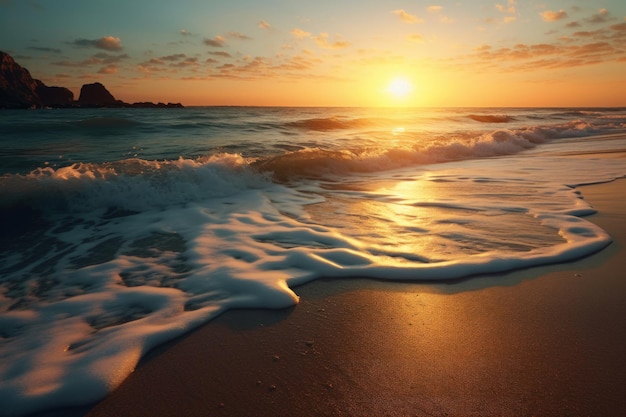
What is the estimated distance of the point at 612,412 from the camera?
1542mm

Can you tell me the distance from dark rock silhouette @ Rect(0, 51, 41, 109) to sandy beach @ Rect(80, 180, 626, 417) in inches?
2976

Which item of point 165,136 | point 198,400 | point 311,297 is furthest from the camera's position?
point 165,136

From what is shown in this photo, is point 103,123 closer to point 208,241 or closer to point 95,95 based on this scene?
point 208,241

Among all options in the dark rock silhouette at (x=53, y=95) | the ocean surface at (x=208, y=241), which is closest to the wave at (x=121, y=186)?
the ocean surface at (x=208, y=241)

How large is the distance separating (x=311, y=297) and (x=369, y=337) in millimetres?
660

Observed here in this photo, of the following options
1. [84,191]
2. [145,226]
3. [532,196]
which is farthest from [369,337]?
[84,191]

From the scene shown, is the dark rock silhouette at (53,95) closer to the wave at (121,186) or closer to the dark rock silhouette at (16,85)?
the dark rock silhouette at (16,85)

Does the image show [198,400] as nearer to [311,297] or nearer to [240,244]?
[311,297]

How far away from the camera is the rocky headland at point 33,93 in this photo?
Result: 62487mm

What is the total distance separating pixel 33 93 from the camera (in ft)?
243

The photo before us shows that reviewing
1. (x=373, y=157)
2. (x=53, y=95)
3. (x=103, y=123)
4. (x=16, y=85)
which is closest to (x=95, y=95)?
(x=53, y=95)

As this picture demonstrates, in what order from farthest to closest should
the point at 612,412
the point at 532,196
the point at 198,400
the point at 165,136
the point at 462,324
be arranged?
the point at 165,136, the point at 532,196, the point at 462,324, the point at 198,400, the point at 612,412

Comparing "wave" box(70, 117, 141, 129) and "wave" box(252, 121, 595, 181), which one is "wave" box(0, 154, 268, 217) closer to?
"wave" box(252, 121, 595, 181)

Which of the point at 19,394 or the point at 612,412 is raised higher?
the point at 612,412
